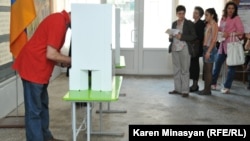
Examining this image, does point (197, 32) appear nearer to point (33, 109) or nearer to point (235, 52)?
point (235, 52)

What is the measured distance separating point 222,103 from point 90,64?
9.66 ft

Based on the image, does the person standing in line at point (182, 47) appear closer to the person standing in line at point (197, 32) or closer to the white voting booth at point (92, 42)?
the person standing in line at point (197, 32)

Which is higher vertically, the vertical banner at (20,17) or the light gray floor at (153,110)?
the vertical banner at (20,17)

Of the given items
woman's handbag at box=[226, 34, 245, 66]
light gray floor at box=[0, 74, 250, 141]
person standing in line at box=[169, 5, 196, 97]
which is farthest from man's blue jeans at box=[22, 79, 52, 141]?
woman's handbag at box=[226, 34, 245, 66]

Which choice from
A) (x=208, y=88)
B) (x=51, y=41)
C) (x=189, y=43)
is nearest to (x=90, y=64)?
(x=51, y=41)

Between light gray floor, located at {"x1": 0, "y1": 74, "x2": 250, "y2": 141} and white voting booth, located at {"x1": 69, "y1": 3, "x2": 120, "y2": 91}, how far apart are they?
1009 mm

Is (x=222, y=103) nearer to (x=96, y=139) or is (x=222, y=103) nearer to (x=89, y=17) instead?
(x=96, y=139)

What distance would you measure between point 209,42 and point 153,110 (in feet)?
4.81

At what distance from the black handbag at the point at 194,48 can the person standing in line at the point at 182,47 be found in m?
0.05

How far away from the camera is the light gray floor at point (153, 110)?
166 inches

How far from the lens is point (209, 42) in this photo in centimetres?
573

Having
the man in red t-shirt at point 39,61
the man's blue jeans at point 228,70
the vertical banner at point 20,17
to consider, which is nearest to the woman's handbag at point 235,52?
the man's blue jeans at point 228,70

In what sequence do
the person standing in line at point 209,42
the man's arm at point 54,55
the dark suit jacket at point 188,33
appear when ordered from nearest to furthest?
the man's arm at point 54,55, the dark suit jacket at point 188,33, the person standing in line at point 209,42

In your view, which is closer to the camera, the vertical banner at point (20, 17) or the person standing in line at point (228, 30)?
the vertical banner at point (20, 17)
